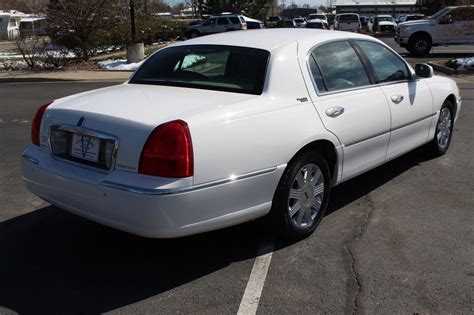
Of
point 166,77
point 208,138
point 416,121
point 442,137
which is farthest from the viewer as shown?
point 442,137

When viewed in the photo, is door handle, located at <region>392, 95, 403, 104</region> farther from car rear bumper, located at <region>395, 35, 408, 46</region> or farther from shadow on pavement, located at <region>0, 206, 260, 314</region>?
car rear bumper, located at <region>395, 35, 408, 46</region>

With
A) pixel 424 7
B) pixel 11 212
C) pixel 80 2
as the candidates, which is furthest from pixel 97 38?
pixel 424 7

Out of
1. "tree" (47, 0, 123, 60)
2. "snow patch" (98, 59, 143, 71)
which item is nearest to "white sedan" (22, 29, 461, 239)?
"snow patch" (98, 59, 143, 71)

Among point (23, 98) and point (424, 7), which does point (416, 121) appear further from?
point (424, 7)

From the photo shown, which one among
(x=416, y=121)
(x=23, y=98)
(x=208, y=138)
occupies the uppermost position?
(x=208, y=138)

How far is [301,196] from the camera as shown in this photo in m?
4.00

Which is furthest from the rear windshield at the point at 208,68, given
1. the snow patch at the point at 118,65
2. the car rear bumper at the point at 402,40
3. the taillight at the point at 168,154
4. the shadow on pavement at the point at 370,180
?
the car rear bumper at the point at 402,40

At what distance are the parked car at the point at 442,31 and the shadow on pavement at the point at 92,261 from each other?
18.4 meters

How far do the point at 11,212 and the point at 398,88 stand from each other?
12.5 feet

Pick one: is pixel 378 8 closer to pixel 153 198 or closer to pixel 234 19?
pixel 234 19

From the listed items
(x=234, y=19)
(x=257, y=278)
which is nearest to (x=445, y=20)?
(x=234, y=19)

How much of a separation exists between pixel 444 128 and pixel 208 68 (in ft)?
10.8

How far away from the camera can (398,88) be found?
16.6 feet

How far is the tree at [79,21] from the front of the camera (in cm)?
1966
